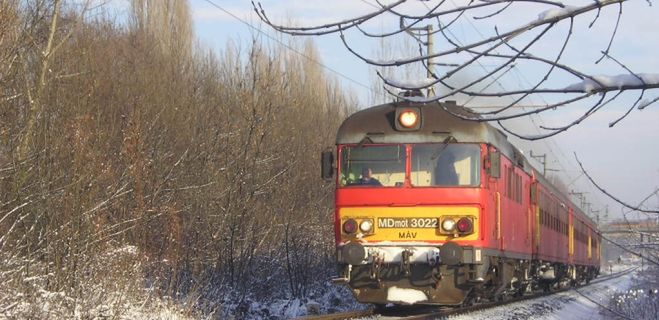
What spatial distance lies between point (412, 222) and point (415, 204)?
0.86 ft

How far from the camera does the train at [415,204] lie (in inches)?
503

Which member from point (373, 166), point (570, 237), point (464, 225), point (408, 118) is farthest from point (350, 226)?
point (570, 237)

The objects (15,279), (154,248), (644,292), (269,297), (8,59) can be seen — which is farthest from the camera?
(644,292)

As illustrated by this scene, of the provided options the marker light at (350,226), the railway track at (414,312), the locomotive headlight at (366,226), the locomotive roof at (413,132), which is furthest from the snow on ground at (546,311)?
the locomotive roof at (413,132)

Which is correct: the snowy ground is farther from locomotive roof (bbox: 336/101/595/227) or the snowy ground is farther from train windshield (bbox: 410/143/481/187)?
locomotive roof (bbox: 336/101/595/227)

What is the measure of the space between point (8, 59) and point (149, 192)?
4.75m

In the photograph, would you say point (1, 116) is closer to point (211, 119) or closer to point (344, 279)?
point (344, 279)

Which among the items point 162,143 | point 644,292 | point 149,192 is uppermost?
point 162,143

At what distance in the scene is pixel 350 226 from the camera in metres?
13.1

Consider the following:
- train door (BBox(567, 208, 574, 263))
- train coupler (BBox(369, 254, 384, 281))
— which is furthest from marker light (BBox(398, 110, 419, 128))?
train door (BBox(567, 208, 574, 263))

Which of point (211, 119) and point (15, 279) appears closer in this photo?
point (15, 279)

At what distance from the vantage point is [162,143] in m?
18.0

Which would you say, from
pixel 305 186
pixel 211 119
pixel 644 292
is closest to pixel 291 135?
pixel 305 186

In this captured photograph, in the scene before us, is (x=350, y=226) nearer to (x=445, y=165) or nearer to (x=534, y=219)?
(x=445, y=165)
